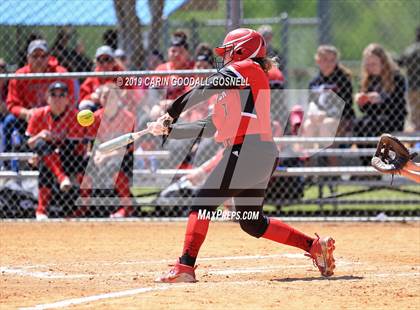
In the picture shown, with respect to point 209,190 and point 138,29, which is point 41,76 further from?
point 209,190

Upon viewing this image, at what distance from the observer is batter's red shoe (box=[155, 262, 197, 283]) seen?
6.12 meters

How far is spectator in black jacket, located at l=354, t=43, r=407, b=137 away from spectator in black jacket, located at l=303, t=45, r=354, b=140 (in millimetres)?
163

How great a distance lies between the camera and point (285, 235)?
6574 mm

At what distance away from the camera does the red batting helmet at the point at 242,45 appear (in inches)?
257

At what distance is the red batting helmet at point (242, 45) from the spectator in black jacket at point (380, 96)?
13.9 feet

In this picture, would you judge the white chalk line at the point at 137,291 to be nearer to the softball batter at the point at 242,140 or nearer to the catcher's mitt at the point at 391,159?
the softball batter at the point at 242,140

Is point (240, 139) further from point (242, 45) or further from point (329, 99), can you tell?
point (329, 99)

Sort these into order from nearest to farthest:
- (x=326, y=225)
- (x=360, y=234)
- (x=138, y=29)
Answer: (x=360, y=234), (x=326, y=225), (x=138, y=29)

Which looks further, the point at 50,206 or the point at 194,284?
the point at 50,206

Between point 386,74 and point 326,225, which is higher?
point 386,74

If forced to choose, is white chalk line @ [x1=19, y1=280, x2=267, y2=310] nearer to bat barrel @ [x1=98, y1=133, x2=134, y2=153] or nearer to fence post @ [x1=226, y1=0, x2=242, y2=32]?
bat barrel @ [x1=98, y1=133, x2=134, y2=153]

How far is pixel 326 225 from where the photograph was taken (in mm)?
9875

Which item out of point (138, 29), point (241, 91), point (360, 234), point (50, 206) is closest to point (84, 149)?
point (50, 206)

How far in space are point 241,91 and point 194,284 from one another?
4.58 feet
